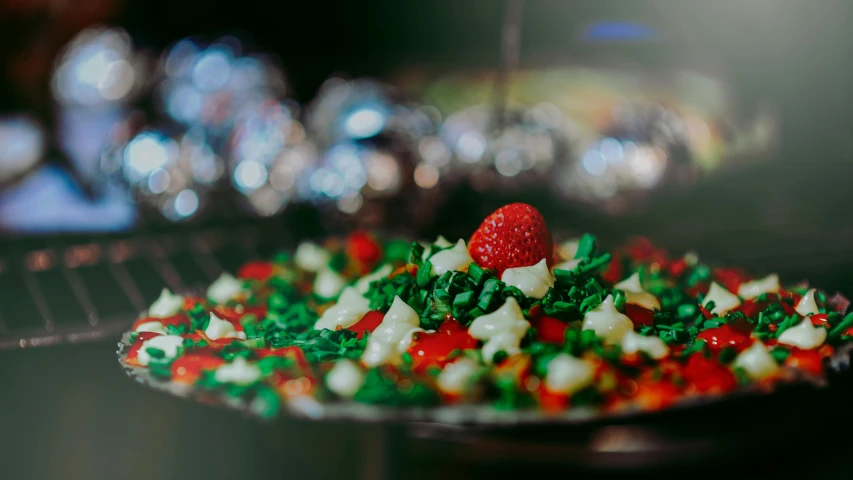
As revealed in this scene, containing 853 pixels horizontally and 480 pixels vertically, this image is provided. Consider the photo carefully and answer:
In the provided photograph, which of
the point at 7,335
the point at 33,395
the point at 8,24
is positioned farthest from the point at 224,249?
the point at 8,24

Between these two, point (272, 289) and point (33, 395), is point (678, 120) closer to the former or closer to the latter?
point (272, 289)

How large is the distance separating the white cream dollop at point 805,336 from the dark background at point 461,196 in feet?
2.36

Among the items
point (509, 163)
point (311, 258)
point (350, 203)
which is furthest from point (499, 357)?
point (509, 163)

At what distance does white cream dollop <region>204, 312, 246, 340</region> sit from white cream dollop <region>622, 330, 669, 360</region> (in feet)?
2.30

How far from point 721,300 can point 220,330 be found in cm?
99

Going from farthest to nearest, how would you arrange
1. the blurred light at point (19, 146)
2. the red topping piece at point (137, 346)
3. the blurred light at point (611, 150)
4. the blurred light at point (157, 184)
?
the blurred light at point (19, 146) < the blurred light at point (611, 150) < the blurred light at point (157, 184) < the red topping piece at point (137, 346)

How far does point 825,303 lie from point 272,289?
116 centimetres

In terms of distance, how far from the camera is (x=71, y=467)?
6.59ft

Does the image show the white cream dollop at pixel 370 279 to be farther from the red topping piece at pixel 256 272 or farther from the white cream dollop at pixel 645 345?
the white cream dollop at pixel 645 345

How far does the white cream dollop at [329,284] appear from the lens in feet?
5.72

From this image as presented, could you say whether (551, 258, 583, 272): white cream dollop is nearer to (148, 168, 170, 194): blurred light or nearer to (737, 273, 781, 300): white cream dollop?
(737, 273, 781, 300): white cream dollop

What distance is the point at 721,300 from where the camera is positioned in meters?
1.57

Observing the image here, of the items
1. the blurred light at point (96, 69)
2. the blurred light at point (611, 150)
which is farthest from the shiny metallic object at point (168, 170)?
the blurred light at point (96, 69)

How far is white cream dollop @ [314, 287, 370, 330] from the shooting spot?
58.9 inches
